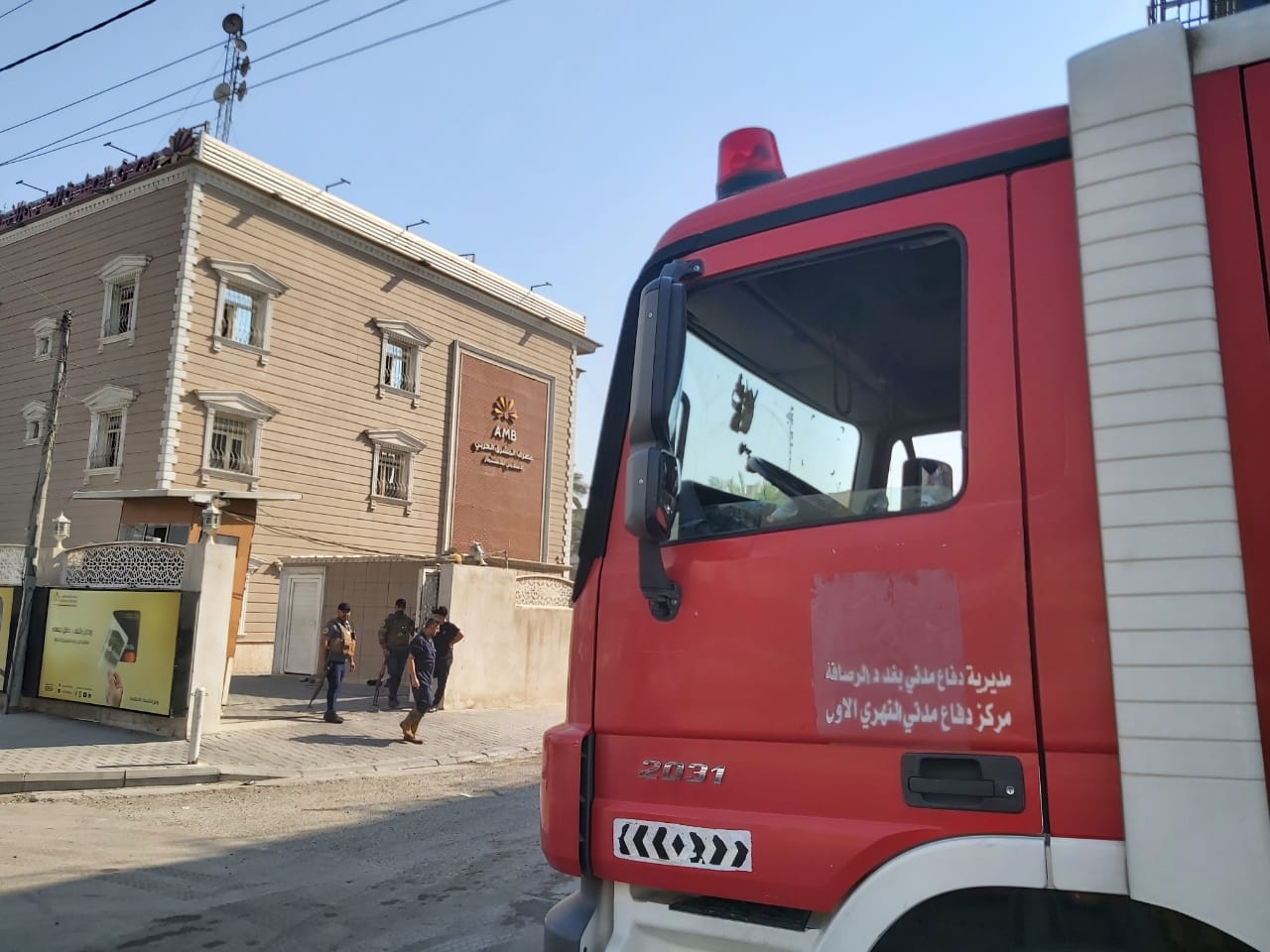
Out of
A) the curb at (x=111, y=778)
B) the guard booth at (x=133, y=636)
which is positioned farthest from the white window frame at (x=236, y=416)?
the curb at (x=111, y=778)

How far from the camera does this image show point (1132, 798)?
75.1 inches

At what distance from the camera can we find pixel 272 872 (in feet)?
20.7

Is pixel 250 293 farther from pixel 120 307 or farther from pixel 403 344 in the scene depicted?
pixel 403 344

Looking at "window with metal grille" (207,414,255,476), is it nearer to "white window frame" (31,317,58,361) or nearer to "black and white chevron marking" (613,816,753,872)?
"white window frame" (31,317,58,361)

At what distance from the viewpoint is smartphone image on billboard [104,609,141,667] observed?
11.9 m

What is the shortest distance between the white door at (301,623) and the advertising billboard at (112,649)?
7.53 meters

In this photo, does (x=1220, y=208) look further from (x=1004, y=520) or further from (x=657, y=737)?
(x=657, y=737)

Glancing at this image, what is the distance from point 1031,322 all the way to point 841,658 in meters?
0.96

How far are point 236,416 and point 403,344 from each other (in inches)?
232

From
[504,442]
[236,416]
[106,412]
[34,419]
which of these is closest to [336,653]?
[236,416]

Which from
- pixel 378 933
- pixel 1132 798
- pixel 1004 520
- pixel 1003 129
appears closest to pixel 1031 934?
pixel 1132 798

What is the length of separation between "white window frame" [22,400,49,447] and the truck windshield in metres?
25.9

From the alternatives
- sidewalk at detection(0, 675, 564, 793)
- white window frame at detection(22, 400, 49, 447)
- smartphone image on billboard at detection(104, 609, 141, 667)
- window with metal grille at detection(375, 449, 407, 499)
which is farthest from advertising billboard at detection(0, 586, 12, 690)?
window with metal grille at detection(375, 449, 407, 499)

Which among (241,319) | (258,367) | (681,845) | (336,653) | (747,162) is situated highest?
(241,319)
